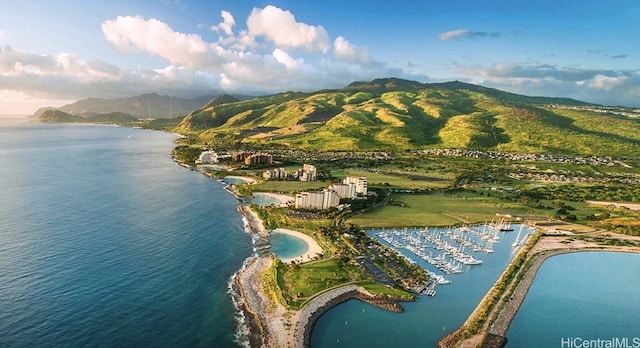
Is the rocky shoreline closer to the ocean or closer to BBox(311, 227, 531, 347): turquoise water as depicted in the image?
BBox(311, 227, 531, 347): turquoise water

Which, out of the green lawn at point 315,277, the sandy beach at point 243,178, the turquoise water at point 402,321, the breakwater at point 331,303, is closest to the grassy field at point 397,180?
the sandy beach at point 243,178

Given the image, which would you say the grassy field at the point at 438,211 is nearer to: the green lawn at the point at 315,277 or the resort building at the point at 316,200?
the resort building at the point at 316,200

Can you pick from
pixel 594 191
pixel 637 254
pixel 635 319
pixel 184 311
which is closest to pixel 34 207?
pixel 184 311

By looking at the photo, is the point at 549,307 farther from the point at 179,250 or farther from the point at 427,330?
the point at 179,250

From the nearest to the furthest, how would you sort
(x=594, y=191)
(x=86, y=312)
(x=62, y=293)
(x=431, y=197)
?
(x=86, y=312) < (x=62, y=293) < (x=431, y=197) < (x=594, y=191)

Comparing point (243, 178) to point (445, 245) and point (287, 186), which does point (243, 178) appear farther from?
point (445, 245)

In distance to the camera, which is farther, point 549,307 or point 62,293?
point 549,307
